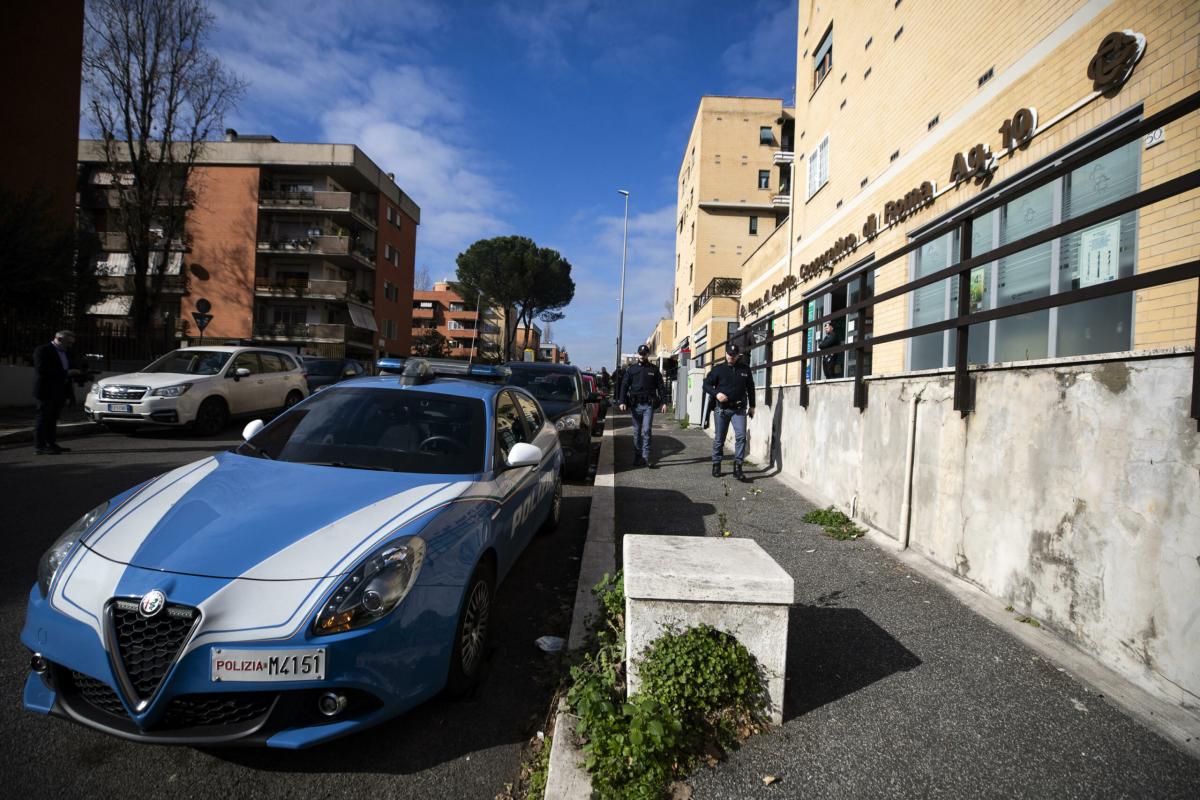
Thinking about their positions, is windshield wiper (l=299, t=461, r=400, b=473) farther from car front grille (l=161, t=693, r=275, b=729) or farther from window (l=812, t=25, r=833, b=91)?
window (l=812, t=25, r=833, b=91)

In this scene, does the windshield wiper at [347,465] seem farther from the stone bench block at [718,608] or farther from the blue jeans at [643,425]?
the blue jeans at [643,425]

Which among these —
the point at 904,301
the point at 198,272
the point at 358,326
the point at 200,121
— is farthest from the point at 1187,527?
the point at 198,272

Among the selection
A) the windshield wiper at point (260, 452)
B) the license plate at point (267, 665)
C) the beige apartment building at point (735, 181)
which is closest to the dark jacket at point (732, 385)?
the windshield wiper at point (260, 452)

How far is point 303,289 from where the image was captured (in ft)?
124

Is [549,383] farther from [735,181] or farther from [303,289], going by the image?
[303,289]

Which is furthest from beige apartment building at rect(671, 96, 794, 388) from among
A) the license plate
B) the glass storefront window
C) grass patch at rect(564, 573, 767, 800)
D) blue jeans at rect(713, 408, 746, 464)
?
the license plate

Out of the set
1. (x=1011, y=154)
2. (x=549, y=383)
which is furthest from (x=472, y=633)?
(x=1011, y=154)

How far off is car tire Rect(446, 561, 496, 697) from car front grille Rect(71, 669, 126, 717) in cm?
111

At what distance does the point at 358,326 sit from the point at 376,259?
6.06 m

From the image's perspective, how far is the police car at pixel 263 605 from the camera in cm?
198

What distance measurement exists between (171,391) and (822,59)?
15566mm

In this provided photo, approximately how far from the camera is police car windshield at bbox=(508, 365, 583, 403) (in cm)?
876

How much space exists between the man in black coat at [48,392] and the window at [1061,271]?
34.5 feet

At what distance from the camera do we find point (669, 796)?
1995mm
